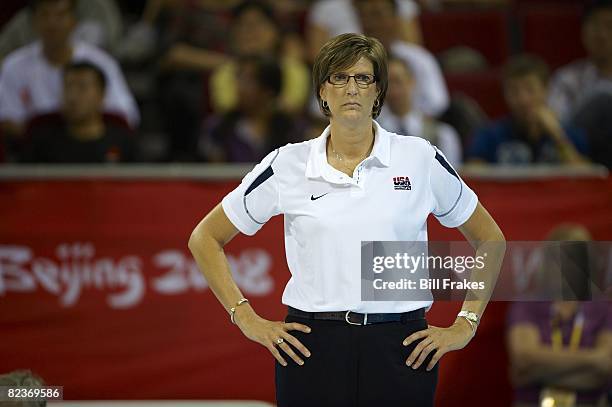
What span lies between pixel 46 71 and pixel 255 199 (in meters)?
3.87

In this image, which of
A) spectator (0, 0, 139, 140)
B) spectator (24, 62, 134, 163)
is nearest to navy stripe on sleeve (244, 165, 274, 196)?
spectator (24, 62, 134, 163)

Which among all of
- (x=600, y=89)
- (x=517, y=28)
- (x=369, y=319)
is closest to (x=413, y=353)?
(x=369, y=319)

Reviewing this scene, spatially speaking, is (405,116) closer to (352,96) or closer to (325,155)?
(325,155)

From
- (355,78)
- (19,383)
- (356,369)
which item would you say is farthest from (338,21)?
(356,369)

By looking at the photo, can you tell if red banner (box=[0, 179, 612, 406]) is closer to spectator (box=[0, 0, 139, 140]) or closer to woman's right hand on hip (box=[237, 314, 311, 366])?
spectator (box=[0, 0, 139, 140])

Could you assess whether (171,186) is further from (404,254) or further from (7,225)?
(404,254)

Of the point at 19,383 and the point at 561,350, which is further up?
the point at 19,383

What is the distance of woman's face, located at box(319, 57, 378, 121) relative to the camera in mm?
3279

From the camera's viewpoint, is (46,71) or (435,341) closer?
(435,341)

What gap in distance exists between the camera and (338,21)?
24.9 feet

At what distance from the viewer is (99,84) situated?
6492 millimetres

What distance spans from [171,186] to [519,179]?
1859mm

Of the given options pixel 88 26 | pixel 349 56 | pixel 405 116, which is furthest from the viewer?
pixel 88 26

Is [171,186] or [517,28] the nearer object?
[171,186]
